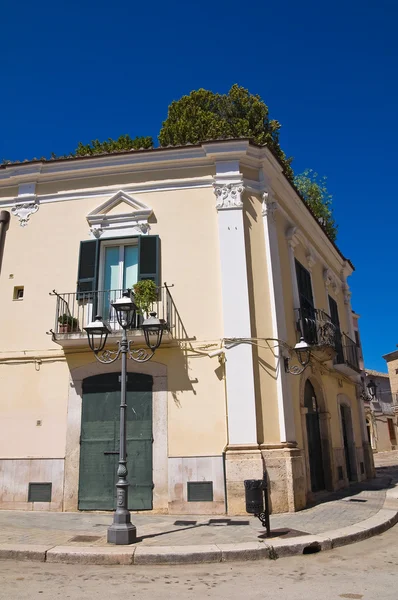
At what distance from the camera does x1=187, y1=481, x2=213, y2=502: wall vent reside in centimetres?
981

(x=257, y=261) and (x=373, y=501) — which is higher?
(x=257, y=261)

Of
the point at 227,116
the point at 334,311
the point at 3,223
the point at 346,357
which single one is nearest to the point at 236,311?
the point at 3,223

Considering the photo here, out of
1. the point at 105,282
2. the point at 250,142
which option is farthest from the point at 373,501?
the point at 250,142

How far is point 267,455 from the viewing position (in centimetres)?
987

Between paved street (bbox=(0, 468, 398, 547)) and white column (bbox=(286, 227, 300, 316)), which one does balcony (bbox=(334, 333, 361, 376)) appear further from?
paved street (bbox=(0, 468, 398, 547))

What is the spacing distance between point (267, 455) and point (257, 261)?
4317mm

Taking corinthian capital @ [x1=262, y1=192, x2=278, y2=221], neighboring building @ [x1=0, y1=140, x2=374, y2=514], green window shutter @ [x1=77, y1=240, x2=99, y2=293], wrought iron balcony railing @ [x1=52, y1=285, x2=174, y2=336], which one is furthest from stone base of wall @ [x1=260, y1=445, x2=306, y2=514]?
corinthian capital @ [x1=262, y1=192, x2=278, y2=221]

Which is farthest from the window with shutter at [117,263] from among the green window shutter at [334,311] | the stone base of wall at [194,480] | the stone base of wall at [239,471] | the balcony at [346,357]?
the green window shutter at [334,311]

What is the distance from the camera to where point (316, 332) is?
513 inches

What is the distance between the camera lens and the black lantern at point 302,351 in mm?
10656

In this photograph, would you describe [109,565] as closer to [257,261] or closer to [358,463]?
[257,261]

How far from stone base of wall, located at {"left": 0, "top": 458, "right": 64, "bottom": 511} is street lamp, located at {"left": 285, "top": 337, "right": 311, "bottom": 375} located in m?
5.45

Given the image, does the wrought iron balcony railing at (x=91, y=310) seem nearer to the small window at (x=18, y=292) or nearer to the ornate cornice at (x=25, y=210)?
the small window at (x=18, y=292)

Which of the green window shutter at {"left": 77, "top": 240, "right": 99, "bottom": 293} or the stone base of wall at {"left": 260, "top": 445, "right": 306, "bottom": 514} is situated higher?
the green window shutter at {"left": 77, "top": 240, "right": 99, "bottom": 293}
